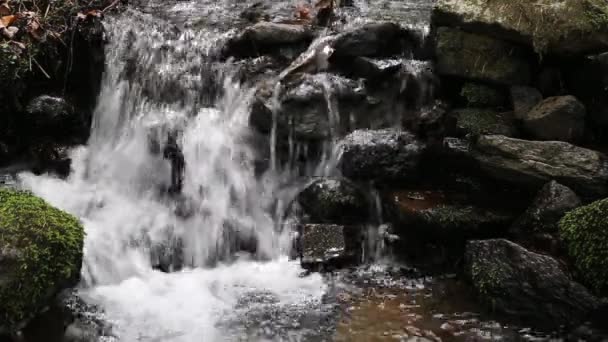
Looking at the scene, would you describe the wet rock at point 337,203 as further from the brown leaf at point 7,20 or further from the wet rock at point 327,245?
the brown leaf at point 7,20

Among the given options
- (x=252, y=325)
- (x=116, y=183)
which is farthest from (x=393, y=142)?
(x=116, y=183)

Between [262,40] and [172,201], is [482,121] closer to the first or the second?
[262,40]

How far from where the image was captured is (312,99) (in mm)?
6668

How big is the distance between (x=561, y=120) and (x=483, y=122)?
0.75 metres

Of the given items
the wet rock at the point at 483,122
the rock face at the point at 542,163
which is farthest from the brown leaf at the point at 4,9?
the rock face at the point at 542,163

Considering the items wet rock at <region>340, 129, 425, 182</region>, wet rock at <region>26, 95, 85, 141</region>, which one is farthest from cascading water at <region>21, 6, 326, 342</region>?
wet rock at <region>340, 129, 425, 182</region>

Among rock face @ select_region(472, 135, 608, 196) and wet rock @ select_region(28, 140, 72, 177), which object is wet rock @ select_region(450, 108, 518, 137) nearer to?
rock face @ select_region(472, 135, 608, 196)

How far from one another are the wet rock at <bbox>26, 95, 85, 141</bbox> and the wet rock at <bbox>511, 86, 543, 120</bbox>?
17.2 feet

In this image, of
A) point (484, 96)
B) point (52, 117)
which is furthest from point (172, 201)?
point (484, 96)

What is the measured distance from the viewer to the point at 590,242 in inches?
175

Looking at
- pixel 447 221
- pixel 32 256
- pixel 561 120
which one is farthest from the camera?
pixel 561 120

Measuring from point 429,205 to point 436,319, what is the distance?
4.27ft

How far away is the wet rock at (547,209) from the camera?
488 cm

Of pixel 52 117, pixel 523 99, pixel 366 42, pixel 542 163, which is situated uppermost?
pixel 366 42
